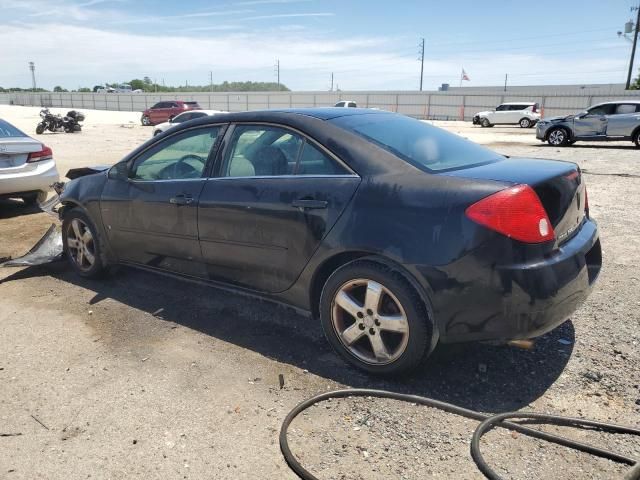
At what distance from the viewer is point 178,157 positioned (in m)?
4.28

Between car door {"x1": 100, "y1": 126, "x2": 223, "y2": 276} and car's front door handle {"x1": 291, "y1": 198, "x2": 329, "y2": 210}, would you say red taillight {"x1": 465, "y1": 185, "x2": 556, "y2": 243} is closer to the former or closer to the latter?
car's front door handle {"x1": 291, "y1": 198, "x2": 329, "y2": 210}

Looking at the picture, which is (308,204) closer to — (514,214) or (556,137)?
(514,214)

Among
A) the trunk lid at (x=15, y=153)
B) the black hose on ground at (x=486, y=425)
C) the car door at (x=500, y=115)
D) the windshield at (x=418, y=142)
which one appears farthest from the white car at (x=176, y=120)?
the car door at (x=500, y=115)

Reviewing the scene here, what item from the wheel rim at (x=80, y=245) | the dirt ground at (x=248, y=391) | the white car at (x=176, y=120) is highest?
the white car at (x=176, y=120)

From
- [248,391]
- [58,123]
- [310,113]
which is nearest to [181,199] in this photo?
[310,113]

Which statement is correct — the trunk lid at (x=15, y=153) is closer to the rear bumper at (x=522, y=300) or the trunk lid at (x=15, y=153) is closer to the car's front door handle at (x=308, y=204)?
the car's front door handle at (x=308, y=204)

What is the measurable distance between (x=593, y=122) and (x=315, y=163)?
18.3 meters

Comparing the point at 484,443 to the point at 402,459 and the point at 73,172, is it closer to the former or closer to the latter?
the point at 402,459

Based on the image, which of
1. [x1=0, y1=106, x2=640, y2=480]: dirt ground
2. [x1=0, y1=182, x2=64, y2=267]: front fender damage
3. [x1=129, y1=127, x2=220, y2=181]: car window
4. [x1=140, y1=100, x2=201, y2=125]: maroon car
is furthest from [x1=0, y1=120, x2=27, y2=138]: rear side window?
[x1=140, y1=100, x2=201, y2=125]: maroon car

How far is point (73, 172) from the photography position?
5289mm

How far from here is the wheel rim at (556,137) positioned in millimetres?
19058

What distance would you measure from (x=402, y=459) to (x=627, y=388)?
1.47m

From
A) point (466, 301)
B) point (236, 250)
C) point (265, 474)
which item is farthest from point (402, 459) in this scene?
point (236, 250)

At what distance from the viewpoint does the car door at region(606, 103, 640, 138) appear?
17781 millimetres
